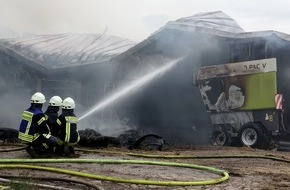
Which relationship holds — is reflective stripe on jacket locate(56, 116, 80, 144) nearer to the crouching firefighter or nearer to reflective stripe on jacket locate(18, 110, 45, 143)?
the crouching firefighter

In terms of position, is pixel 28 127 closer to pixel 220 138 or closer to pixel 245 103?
pixel 245 103

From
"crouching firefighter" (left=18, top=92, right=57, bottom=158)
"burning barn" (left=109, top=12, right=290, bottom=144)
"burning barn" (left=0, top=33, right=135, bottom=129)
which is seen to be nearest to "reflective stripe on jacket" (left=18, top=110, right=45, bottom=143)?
"crouching firefighter" (left=18, top=92, right=57, bottom=158)

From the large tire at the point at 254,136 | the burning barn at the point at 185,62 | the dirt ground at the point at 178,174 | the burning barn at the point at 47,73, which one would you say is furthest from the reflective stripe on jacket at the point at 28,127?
the burning barn at the point at 47,73

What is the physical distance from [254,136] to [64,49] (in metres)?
9.98

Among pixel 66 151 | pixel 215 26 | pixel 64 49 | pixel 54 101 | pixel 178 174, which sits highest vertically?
pixel 215 26

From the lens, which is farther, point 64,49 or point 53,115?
point 64,49

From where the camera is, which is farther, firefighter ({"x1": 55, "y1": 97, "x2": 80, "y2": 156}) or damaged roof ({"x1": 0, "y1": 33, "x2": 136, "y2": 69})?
damaged roof ({"x1": 0, "y1": 33, "x2": 136, "y2": 69})

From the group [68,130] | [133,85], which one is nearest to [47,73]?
[133,85]

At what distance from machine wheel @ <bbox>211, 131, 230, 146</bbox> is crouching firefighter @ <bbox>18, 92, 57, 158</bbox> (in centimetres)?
614

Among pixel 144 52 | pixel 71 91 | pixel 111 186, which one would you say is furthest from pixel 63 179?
pixel 71 91

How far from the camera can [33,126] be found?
6.86 meters

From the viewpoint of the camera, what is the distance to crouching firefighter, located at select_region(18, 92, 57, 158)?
6.83 metres

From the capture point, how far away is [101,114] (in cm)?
1536

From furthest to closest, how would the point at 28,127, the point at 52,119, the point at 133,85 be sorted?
the point at 133,85 < the point at 52,119 < the point at 28,127
